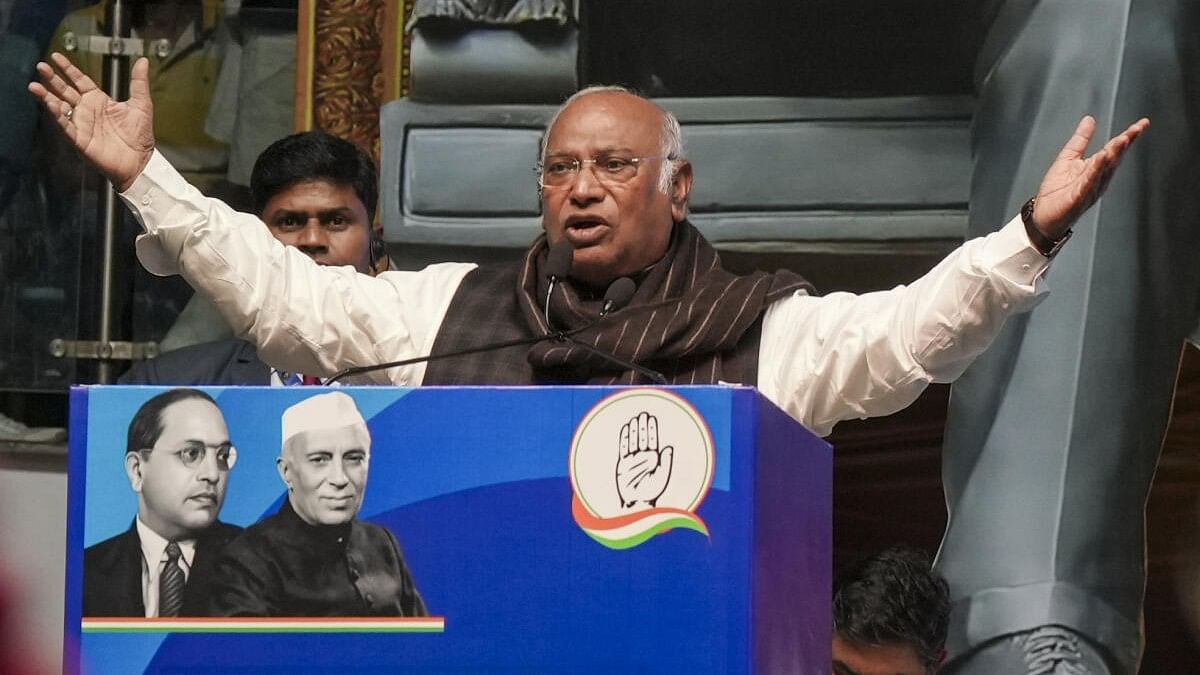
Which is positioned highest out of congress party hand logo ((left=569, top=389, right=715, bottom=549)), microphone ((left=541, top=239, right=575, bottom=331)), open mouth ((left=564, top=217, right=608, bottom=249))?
open mouth ((left=564, top=217, right=608, bottom=249))

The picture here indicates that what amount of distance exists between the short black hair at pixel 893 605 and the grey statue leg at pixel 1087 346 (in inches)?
13.9

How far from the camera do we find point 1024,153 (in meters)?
3.90

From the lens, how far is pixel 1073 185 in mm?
2270

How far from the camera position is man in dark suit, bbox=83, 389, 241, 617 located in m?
1.81

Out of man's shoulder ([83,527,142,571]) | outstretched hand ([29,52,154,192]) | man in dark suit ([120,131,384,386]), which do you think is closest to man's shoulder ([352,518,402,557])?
man's shoulder ([83,527,142,571])

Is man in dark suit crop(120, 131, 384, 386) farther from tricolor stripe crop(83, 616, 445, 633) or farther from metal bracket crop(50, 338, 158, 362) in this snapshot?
tricolor stripe crop(83, 616, 445, 633)

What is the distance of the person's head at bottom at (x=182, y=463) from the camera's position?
5.94 feet

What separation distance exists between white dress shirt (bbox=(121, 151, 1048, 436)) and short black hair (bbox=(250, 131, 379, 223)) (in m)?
0.82

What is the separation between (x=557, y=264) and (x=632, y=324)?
13 cm

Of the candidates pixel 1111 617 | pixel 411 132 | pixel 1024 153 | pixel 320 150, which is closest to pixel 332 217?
pixel 320 150

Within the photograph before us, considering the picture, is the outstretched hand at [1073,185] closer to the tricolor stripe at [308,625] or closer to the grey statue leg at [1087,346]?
the tricolor stripe at [308,625]

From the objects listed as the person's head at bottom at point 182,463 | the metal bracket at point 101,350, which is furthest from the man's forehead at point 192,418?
the metal bracket at point 101,350

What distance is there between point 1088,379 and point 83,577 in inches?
99.1

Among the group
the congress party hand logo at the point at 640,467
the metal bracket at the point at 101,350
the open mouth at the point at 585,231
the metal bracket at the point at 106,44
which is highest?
the metal bracket at the point at 106,44
